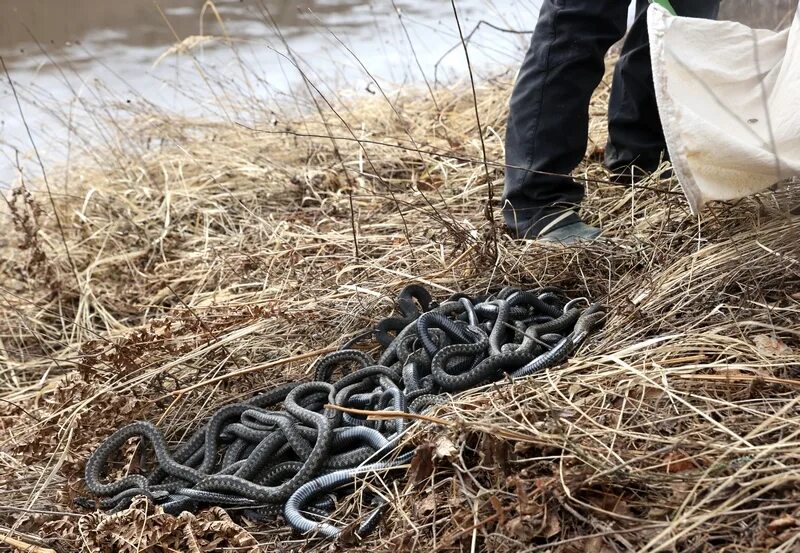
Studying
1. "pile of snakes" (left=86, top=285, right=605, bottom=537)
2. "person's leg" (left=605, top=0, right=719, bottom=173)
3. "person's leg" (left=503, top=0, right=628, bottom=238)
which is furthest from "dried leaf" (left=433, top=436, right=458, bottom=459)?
"person's leg" (left=605, top=0, right=719, bottom=173)

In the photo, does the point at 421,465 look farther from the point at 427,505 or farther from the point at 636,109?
the point at 636,109

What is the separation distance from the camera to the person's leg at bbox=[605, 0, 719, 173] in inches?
135

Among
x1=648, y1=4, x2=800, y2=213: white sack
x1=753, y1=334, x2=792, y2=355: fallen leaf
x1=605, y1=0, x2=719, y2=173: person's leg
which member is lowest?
x1=753, y1=334, x2=792, y2=355: fallen leaf

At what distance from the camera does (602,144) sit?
4070mm

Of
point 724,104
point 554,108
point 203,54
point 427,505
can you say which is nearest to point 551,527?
point 427,505

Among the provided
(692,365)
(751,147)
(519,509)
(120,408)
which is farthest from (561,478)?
(120,408)

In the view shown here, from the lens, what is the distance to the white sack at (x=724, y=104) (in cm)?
218

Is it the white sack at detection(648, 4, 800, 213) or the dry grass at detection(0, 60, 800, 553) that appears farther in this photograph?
the white sack at detection(648, 4, 800, 213)

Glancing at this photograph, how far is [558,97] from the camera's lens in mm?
3039

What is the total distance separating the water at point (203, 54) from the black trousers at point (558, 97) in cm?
209

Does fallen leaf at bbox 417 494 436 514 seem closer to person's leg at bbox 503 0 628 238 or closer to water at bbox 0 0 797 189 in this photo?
person's leg at bbox 503 0 628 238

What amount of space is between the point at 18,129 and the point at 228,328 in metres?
3.96

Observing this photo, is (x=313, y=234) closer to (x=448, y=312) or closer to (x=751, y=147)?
(x=448, y=312)

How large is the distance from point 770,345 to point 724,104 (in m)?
0.70
